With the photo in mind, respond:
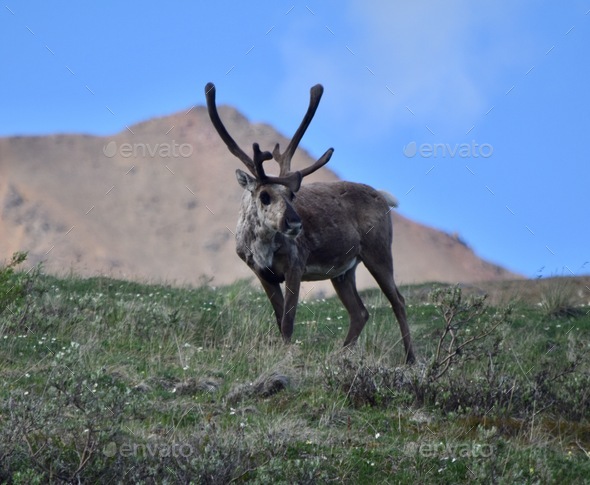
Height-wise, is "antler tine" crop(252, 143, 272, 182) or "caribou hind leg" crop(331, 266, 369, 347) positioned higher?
"antler tine" crop(252, 143, 272, 182)

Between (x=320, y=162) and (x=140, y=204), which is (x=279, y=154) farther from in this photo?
(x=140, y=204)

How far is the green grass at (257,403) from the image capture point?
23.1 ft

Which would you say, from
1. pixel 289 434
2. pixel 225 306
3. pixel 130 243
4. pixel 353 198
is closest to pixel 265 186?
pixel 353 198

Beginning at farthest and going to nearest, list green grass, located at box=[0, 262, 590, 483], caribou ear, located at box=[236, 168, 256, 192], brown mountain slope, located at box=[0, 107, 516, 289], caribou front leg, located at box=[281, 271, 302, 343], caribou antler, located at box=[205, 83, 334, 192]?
brown mountain slope, located at box=[0, 107, 516, 289] → caribou ear, located at box=[236, 168, 256, 192] → caribou antler, located at box=[205, 83, 334, 192] → caribou front leg, located at box=[281, 271, 302, 343] → green grass, located at box=[0, 262, 590, 483]

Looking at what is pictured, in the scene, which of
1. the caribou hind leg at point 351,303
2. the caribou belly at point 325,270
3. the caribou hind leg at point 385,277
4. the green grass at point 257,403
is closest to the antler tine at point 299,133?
Result: the caribou belly at point 325,270

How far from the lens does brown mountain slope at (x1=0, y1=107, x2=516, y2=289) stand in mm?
31766

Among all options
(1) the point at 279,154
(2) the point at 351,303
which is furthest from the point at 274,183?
(2) the point at 351,303

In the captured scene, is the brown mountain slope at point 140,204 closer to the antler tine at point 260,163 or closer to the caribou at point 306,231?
the caribou at point 306,231

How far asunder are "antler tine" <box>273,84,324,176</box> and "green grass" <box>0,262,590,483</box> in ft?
5.79

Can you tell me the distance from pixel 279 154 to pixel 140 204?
23666 mm

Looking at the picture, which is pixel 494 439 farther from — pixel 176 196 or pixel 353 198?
pixel 176 196

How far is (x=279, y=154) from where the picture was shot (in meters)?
11.9

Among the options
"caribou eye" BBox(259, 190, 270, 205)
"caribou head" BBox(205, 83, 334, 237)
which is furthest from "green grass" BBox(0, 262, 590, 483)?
"caribou eye" BBox(259, 190, 270, 205)

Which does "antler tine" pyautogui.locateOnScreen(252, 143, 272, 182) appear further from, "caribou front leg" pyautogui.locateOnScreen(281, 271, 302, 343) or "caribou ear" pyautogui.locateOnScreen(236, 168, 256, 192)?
"caribou front leg" pyautogui.locateOnScreen(281, 271, 302, 343)
